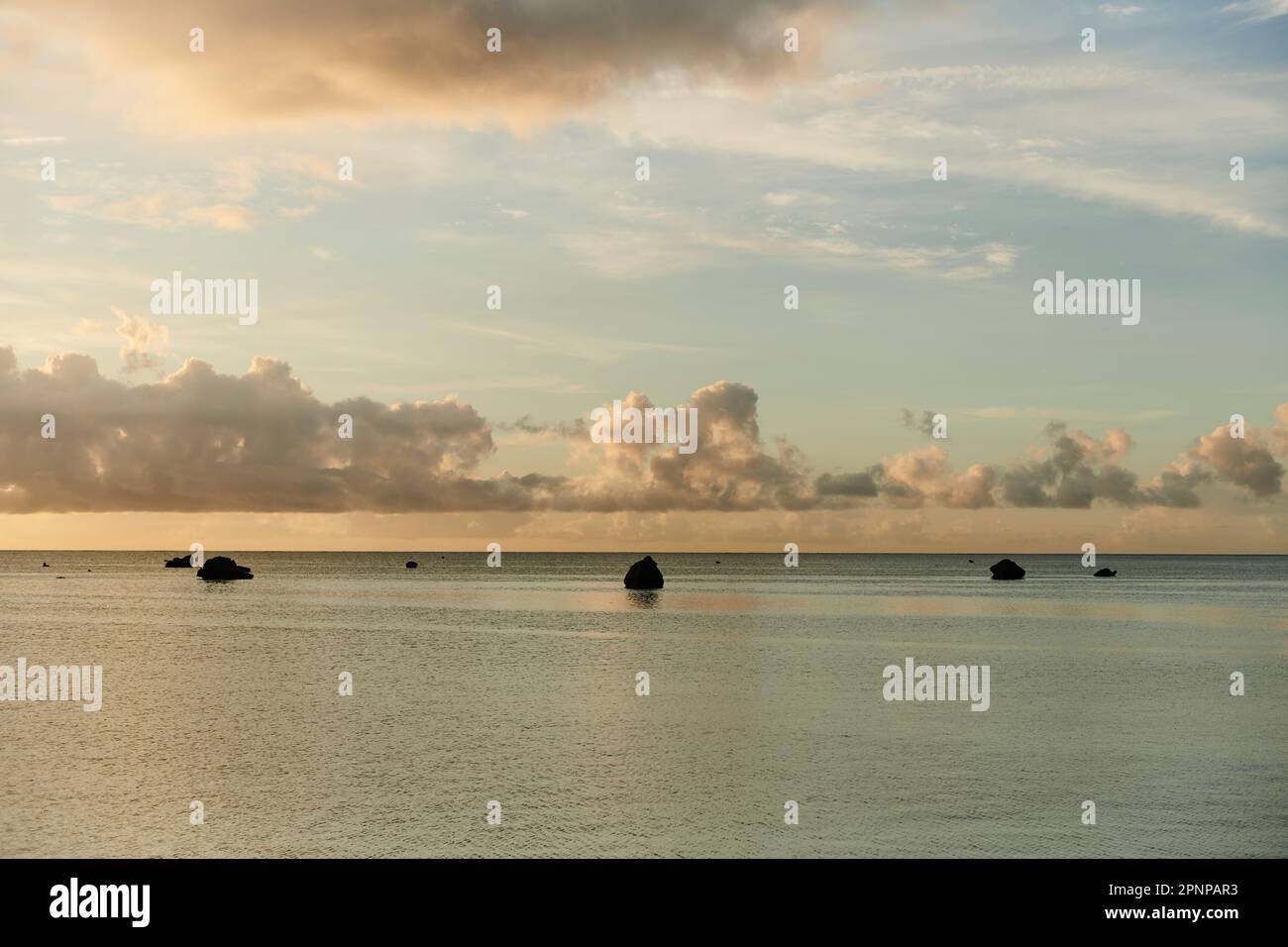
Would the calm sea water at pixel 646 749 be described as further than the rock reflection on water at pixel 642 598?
No

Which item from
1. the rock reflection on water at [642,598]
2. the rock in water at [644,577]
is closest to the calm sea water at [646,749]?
the rock reflection on water at [642,598]

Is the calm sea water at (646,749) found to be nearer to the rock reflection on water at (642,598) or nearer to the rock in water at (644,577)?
the rock reflection on water at (642,598)

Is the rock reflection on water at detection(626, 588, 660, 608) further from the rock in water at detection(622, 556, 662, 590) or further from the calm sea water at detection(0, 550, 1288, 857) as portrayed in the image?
the calm sea water at detection(0, 550, 1288, 857)

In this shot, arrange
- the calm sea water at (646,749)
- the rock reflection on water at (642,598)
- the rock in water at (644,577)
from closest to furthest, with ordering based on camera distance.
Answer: the calm sea water at (646,749) < the rock reflection on water at (642,598) < the rock in water at (644,577)

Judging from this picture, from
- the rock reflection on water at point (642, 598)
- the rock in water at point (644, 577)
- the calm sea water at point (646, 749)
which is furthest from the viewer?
the rock in water at point (644, 577)

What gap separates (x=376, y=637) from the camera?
98688mm

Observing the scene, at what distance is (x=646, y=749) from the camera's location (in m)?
43.5

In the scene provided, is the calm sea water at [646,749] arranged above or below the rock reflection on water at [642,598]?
above

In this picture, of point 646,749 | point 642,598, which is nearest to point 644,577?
point 642,598

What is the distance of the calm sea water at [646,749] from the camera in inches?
1222

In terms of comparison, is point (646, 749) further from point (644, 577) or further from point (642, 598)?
point (644, 577)

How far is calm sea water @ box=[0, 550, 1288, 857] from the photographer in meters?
31.0
